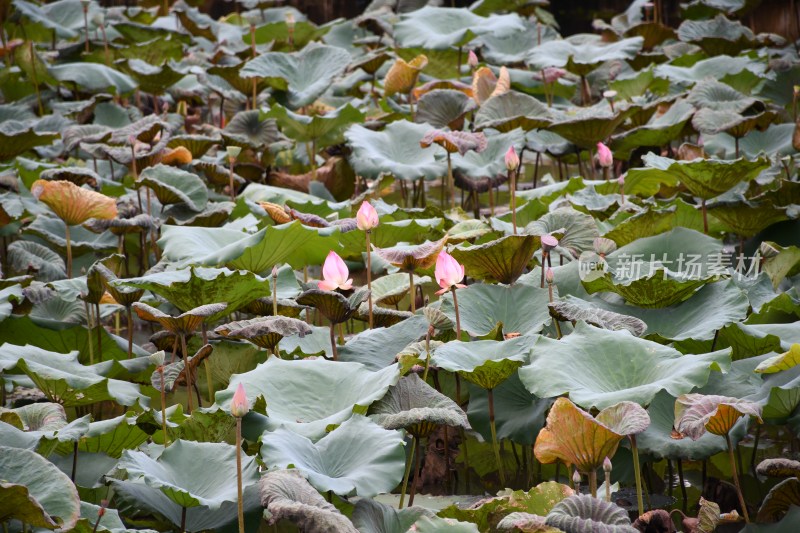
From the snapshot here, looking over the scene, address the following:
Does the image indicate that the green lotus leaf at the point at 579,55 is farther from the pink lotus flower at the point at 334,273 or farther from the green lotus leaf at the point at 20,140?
the pink lotus flower at the point at 334,273

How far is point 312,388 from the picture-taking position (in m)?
2.06

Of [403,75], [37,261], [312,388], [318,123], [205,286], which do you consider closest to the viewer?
[312,388]

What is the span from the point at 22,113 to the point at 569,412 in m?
3.84

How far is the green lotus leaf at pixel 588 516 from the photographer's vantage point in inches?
56.4

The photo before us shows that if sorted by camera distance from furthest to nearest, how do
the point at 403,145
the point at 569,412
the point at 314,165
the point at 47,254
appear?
the point at 314,165 → the point at 403,145 → the point at 47,254 → the point at 569,412

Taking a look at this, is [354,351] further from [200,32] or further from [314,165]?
[200,32]

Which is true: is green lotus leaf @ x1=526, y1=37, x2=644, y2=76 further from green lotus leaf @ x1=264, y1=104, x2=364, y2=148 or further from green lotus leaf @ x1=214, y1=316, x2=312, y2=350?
green lotus leaf @ x1=214, y1=316, x2=312, y2=350

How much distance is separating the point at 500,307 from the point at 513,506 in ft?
2.46

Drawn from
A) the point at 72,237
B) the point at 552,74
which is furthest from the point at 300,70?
the point at 72,237

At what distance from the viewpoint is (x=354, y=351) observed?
226cm

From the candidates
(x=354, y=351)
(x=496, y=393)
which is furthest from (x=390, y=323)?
(x=496, y=393)

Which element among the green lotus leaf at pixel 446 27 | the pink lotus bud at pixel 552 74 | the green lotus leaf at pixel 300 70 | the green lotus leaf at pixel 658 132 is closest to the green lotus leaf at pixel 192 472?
the green lotus leaf at pixel 658 132

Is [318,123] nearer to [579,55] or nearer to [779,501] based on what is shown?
[579,55]

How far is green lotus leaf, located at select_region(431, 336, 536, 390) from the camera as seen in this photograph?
194 centimetres
